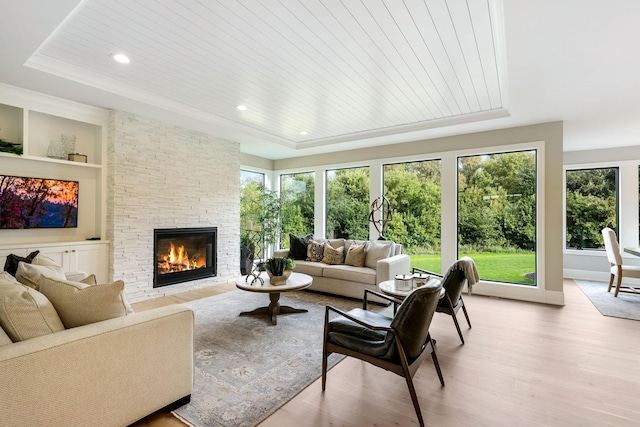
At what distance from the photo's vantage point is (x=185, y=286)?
5.11m

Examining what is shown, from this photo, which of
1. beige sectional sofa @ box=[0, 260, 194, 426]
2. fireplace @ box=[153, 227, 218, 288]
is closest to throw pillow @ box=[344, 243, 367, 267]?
fireplace @ box=[153, 227, 218, 288]

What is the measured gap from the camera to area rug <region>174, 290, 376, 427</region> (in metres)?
2.04

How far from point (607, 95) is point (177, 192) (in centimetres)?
596

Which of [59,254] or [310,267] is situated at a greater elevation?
[59,254]

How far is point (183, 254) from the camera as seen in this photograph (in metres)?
5.17

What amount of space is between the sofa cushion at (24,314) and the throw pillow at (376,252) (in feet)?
12.7

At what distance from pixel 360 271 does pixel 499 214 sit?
2551 mm

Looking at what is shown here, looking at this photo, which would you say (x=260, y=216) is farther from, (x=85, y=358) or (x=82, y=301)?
(x=85, y=358)

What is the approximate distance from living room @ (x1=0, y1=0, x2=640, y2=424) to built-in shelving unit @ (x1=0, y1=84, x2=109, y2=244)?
0.01m

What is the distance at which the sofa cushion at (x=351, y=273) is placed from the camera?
14.8 ft

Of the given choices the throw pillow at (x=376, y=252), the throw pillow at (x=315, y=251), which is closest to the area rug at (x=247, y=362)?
the throw pillow at (x=376, y=252)

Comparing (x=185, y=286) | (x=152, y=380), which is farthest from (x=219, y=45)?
(x=185, y=286)

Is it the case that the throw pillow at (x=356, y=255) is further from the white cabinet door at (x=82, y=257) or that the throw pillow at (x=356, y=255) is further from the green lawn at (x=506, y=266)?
the white cabinet door at (x=82, y=257)

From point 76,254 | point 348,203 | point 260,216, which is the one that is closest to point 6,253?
point 76,254
